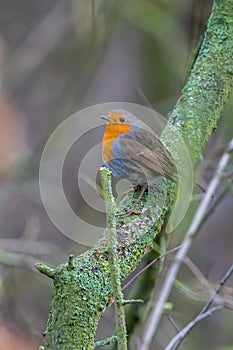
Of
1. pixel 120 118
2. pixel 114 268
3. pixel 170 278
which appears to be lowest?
pixel 170 278

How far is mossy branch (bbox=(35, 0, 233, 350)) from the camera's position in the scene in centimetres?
153

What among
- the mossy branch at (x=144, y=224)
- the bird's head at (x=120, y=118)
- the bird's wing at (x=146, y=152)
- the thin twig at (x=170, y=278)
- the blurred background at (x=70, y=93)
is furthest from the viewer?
the blurred background at (x=70, y=93)

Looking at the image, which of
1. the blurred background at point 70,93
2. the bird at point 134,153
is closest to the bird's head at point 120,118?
the bird at point 134,153

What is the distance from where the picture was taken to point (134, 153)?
261 cm

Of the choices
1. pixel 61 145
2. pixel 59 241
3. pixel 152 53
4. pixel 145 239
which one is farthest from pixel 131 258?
pixel 152 53

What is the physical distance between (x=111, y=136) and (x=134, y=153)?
21cm

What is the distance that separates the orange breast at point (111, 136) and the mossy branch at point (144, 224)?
338 millimetres

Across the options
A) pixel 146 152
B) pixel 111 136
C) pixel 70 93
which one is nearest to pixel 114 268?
pixel 146 152

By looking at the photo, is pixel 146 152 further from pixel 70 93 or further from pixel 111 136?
pixel 70 93

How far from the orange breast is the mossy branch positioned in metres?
0.34

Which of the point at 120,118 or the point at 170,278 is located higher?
the point at 120,118

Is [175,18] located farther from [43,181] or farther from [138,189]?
[138,189]

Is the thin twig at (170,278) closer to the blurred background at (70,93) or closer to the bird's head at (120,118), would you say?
the bird's head at (120,118)

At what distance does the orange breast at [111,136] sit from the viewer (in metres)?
2.63
